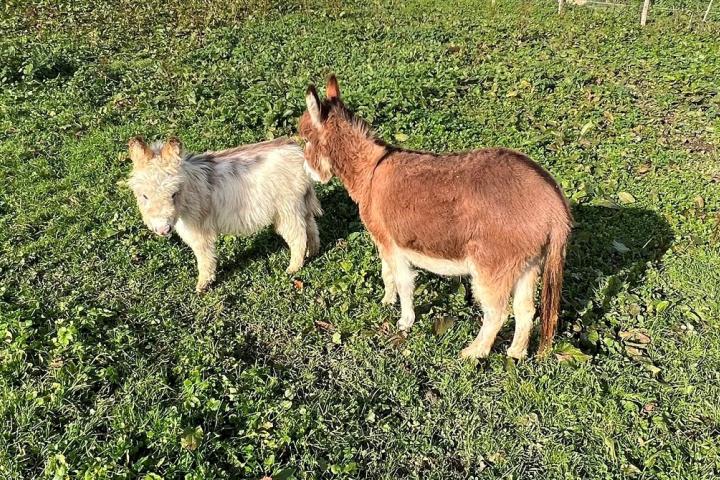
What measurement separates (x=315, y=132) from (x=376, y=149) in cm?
56

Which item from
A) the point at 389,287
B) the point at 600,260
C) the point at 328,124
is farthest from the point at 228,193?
the point at 600,260

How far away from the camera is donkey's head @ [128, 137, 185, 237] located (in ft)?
14.5

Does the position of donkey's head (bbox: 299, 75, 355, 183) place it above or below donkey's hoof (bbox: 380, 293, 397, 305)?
above

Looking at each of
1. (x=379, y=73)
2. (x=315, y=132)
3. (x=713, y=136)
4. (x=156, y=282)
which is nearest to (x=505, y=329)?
(x=315, y=132)

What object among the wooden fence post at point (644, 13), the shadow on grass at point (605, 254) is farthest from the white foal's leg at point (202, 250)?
the wooden fence post at point (644, 13)

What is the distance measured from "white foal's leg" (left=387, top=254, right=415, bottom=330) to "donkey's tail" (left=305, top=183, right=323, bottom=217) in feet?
4.58

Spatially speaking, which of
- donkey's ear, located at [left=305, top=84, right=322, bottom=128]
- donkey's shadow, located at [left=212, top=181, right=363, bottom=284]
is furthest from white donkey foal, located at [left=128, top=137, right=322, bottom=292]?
donkey's ear, located at [left=305, top=84, right=322, bottom=128]

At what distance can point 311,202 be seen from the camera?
18.1 ft

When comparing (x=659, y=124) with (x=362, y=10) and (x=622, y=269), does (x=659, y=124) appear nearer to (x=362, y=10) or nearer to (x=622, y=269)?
(x=622, y=269)

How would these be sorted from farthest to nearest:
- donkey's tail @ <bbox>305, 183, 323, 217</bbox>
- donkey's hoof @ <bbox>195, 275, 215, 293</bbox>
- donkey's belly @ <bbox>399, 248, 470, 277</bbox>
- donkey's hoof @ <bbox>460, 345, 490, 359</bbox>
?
donkey's tail @ <bbox>305, 183, 323, 217</bbox> < donkey's hoof @ <bbox>195, 275, 215, 293</bbox> < donkey's hoof @ <bbox>460, 345, 490, 359</bbox> < donkey's belly @ <bbox>399, 248, 470, 277</bbox>

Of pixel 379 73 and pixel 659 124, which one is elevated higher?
pixel 379 73

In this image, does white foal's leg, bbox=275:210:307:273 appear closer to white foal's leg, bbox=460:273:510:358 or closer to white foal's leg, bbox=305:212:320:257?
white foal's leg, bbox=305:212:320:257

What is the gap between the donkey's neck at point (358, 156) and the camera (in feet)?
14.1

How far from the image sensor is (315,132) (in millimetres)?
4441
